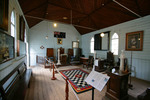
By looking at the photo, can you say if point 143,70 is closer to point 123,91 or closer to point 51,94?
point 123,91

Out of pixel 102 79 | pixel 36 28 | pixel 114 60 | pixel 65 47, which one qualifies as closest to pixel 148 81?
pixel 114 60

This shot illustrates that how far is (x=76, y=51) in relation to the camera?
29.9 feet

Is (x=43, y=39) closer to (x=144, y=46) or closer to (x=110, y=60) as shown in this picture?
(x=110, y=60)

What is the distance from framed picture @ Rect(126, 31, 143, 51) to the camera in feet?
13.3

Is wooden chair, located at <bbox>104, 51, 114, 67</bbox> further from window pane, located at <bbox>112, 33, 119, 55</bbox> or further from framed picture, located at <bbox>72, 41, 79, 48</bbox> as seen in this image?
framed picture, located at <bbox>72, 41, 79, 48</bbox>

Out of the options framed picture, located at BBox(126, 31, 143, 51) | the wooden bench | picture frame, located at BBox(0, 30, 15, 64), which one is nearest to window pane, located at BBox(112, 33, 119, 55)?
framed picture, located at BBox(126, 31, 143, 51)

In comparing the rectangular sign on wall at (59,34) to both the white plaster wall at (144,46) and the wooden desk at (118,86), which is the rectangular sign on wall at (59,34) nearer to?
the white plaster wall at (144,46)

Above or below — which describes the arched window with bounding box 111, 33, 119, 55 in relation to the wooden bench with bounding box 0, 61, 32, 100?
above

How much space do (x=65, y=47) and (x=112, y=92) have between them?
704 centimetres

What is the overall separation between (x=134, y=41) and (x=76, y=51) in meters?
5.99

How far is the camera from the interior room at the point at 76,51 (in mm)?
1842

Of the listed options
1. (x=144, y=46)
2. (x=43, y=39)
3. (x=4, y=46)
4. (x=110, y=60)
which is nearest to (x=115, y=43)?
(x=110, y=60)

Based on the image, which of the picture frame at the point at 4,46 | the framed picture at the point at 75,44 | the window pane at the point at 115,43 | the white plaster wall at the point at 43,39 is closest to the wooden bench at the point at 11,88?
the picture frame at the point at 4,46

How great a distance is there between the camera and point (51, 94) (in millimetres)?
2537
